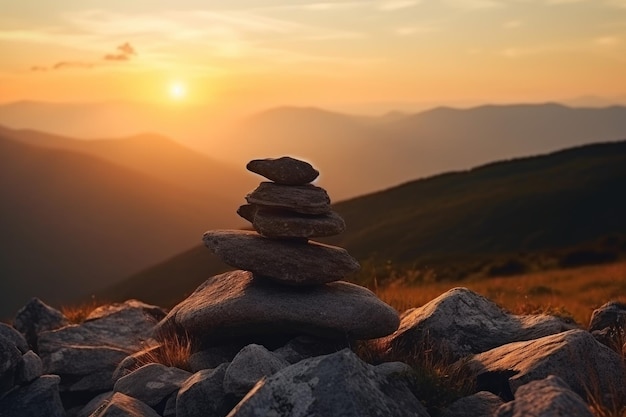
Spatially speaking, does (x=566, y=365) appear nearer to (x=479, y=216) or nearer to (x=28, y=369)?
(x=28, y=369)

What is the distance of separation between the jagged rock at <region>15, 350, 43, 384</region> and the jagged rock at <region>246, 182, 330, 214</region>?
5083 millimetres

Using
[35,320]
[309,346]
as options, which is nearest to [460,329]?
[309,346]

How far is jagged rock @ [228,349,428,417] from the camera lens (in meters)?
8.10

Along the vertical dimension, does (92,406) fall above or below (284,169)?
below

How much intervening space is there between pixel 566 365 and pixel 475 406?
1.52 metres

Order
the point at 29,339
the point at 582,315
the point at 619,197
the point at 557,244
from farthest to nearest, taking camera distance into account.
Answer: the point at 619,197
the point at 557,244
the point at 582,315
the point at 29,339

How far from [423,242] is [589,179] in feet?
70.8

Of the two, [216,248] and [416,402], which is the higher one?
[216,248]

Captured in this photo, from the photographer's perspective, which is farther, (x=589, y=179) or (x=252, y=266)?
(x=589, y=179)

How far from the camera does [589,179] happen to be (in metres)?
80.1

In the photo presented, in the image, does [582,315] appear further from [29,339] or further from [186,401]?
[29,339]

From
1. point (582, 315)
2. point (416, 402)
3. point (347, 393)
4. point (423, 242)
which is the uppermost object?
point (347, 393)

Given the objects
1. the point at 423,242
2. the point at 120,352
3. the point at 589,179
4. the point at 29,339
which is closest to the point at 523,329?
the point at 120,352

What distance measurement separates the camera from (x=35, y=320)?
733 inches
